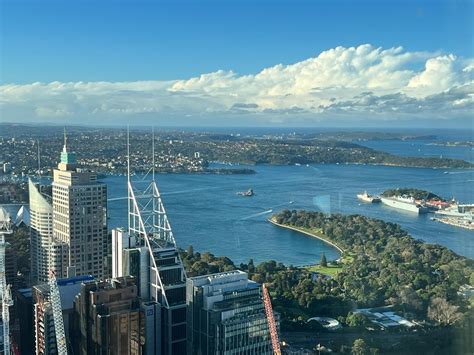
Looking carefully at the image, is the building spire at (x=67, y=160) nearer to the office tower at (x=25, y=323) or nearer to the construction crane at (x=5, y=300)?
the construction crane at (x=5, y=300)

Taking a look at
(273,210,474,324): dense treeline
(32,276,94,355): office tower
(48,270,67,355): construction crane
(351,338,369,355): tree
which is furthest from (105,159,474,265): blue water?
(48,270,67,355): construction crane

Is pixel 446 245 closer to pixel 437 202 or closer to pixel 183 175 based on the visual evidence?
pixel 437 202

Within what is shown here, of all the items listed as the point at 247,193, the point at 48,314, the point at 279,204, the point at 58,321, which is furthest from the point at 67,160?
the point at 247,193

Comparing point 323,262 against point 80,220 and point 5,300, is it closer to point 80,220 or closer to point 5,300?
point 80,220

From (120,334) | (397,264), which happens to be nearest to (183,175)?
(397,264)

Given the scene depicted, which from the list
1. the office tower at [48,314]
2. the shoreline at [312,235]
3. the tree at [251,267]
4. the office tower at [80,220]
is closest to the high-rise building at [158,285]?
the office tower at [48,314]

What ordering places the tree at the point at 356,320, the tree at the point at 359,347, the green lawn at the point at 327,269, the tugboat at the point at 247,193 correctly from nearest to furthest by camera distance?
the tree at the point at 359,347 → the tree at the point at 356,320 → the green lawn at the point at 327,269 → the tugboat at the point at 247,193

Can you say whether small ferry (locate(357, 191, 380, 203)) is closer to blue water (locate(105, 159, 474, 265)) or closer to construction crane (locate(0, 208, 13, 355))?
blue water (locate(105, 159, 474, 265))
